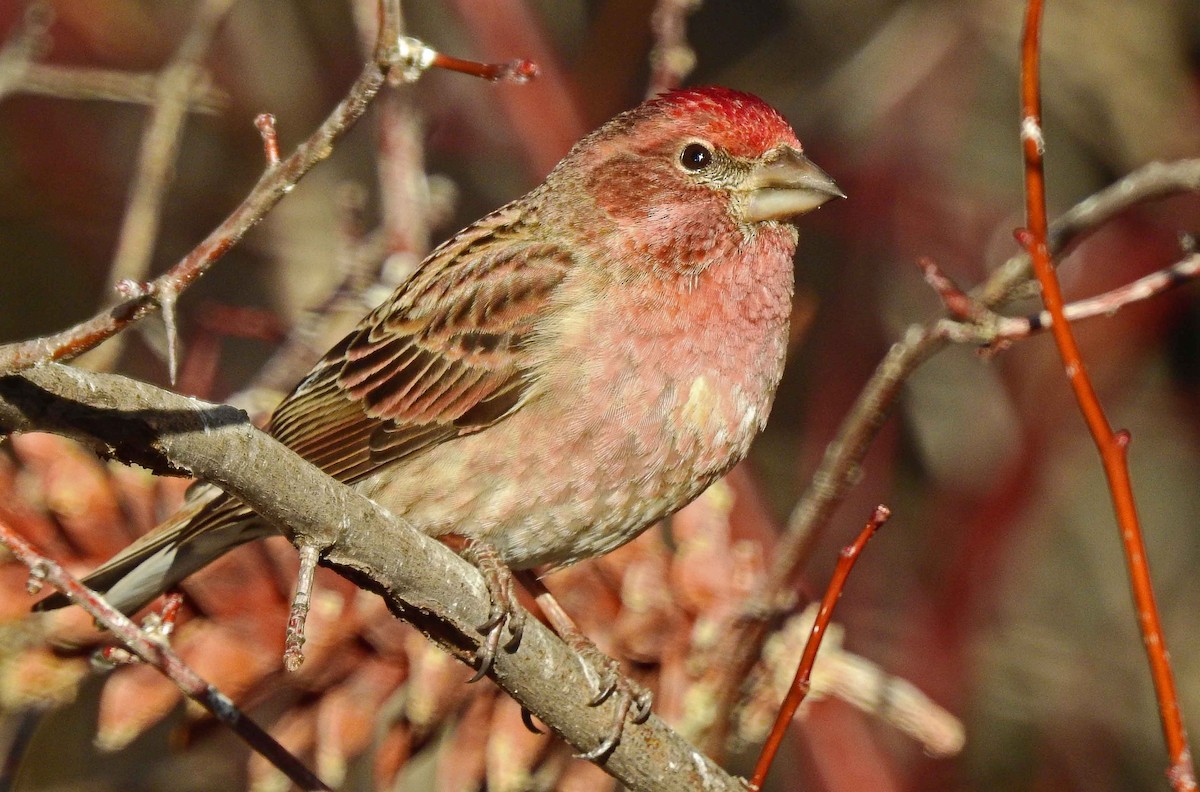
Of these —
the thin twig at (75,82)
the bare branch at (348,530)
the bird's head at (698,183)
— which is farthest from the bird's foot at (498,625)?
the thin twig at (75,82)

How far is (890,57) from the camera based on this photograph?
848 cm

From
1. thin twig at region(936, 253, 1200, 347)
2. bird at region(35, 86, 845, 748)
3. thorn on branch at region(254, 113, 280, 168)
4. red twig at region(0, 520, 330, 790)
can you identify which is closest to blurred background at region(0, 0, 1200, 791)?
bird at region(35, 86, 845, 748)

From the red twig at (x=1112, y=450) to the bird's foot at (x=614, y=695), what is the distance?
1.61 metres

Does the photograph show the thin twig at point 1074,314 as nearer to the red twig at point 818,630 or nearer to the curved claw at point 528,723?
the red twig at point 818,630

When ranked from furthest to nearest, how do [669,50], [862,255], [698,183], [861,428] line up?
1. [862,255]
2. [669,50]
3. [698,183]
4. [861,428]

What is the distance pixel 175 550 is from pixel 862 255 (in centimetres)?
489

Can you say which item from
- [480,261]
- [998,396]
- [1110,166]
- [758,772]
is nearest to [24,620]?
[480,261]

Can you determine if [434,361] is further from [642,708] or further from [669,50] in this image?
[669,50]

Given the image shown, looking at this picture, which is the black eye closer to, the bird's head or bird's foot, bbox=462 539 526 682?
the bird's head

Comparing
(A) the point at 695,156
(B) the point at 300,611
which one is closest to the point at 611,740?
(B) the point at 300,611

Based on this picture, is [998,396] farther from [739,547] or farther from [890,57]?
[739,547]

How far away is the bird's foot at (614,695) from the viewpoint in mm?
4246

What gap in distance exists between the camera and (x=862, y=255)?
8477mm

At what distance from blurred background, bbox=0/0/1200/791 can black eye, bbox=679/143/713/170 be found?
5.47 ft
